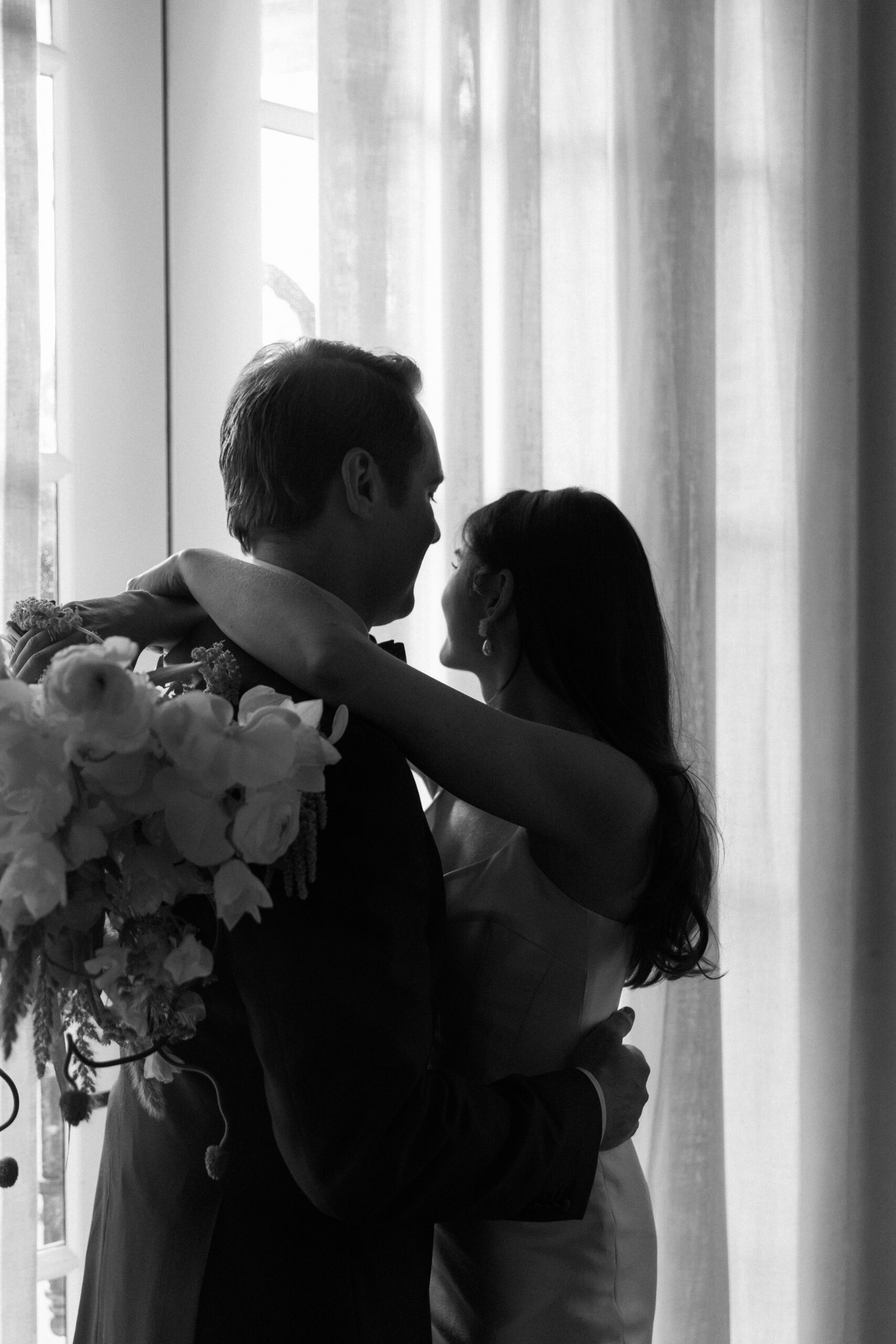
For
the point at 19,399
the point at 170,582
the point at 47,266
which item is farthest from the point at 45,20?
the point at 170,582

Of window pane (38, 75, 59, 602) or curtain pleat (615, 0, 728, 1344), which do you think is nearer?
window pane (38, 75, 59, 602)

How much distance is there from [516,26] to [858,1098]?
203 centimetres

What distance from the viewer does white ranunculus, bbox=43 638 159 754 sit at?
747mm

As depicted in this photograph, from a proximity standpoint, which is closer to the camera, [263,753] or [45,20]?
[263,753]

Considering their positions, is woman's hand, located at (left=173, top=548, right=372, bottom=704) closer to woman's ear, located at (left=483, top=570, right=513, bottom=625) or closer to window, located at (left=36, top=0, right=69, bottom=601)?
woman's ear, located at (left=483, top=570, right=513, bottom=625)

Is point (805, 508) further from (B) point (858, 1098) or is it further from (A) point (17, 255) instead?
(A) point (17, 255)

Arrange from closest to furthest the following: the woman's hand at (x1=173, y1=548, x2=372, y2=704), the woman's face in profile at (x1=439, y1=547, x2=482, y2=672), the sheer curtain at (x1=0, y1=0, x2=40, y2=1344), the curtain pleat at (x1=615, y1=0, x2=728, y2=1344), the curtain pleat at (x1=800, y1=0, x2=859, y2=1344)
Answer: the woman's hand at (x1=173, y1=548, x2=372, y2=704), the woman's face in profile at (x1=439, y1=547, x2=482, y2=672), the sheer curtain at (x1=0, y1=0, x2=40, y2=1344), the curtain pleat at (x1=615, y1=0, x2=728, y2=1344), the curtain pleat at (x1=800, y1=0, x2=859, y2=1344)

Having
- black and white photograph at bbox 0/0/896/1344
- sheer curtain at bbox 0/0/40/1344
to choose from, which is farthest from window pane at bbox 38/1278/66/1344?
sheer curtain at bbox 0/0/40/1344

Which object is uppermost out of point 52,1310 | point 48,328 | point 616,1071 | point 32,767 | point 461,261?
point 461,261

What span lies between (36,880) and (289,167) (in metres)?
1.63

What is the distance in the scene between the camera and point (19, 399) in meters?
1.67

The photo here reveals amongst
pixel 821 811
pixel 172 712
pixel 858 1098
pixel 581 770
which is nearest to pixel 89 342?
pixel 581 770

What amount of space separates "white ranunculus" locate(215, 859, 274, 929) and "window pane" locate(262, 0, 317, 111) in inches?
64.0

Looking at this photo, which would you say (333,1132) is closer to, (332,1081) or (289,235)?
(332,1081)
